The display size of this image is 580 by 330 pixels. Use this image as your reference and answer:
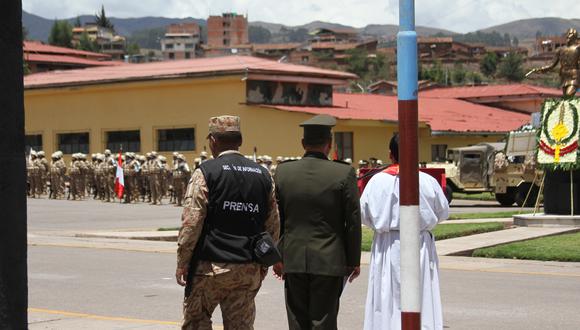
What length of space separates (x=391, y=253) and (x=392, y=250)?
0.9 inches

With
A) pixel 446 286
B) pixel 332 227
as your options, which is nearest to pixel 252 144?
pixel 446 286

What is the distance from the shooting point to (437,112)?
60.1 meters

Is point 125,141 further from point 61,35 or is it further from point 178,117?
point 61,35

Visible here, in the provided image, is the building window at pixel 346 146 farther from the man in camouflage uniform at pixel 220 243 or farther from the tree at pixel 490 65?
the tree at pixel 490 65

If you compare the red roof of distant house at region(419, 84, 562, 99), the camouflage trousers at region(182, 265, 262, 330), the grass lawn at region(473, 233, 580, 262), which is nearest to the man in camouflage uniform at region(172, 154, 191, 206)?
the grass lawn at region(473, 233, 580, 262)

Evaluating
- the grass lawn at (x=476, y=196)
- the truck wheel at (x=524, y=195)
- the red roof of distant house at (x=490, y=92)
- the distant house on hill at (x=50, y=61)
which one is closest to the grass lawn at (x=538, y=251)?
the truck wheel at (x=524, y=195)

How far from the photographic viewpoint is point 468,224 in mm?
24203

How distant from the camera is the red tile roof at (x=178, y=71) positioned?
165 feet

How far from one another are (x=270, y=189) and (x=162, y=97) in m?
45.6

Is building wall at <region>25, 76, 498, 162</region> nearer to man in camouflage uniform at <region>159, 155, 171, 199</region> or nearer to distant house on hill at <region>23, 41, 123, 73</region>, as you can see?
man in camouflage uniform at <region>159, 155, 171, 199</region>

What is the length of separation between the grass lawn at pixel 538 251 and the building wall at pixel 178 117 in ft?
93.0

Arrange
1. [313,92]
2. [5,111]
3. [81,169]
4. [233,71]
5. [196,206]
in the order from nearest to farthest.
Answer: [5,111] → [196,206] → [81,169] → [233,71] → [313,92]

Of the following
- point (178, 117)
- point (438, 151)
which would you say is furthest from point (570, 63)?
point (438, 151)

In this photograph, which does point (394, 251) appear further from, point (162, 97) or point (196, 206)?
point (162, 97)
